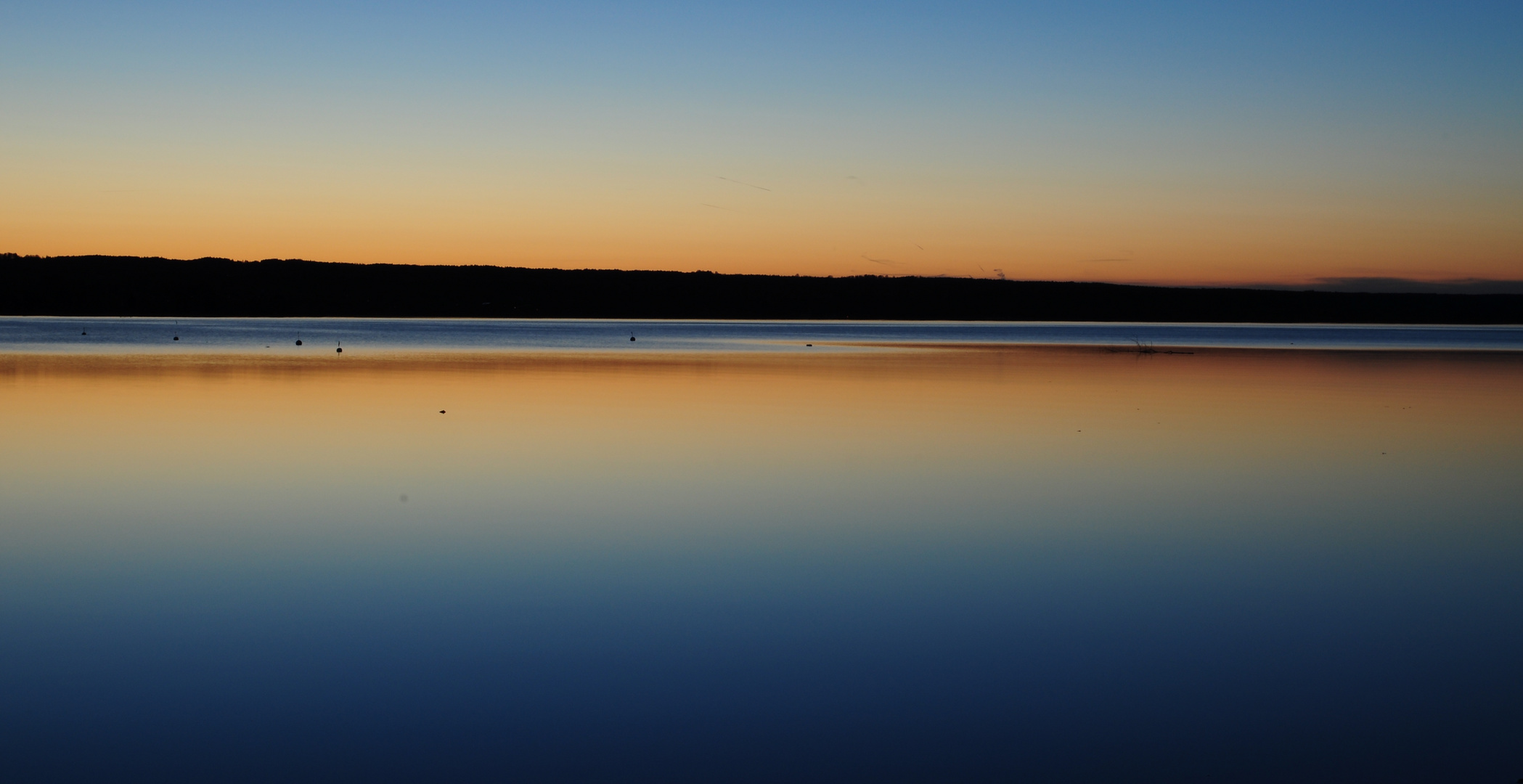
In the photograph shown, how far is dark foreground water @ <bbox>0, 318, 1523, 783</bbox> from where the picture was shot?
484 cm

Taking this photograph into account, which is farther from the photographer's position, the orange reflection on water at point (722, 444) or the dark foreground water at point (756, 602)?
the orange reflection on water at point (722, 444)

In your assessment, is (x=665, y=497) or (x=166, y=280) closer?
(x=665, y=497)

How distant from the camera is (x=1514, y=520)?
9.86 meters

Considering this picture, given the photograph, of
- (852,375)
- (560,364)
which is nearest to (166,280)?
(560,364)

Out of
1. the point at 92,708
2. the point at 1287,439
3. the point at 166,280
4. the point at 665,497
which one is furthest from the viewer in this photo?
the point at 166,280

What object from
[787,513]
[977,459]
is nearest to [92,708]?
[787,513]

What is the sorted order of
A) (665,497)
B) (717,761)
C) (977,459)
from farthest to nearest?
(977,459), (665,497), (717,761)

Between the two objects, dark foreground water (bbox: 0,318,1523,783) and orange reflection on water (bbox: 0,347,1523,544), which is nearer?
dark foreground water (bbox: 0,318,1523,783)

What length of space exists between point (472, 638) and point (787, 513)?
3983 mm

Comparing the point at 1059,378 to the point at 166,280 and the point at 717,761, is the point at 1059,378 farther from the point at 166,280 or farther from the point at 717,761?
the point at 166,280

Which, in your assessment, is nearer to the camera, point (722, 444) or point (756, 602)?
point (756, 602)

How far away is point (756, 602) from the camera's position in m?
7.02

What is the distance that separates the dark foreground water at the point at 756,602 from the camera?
15.9 feet

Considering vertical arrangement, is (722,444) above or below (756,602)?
above
